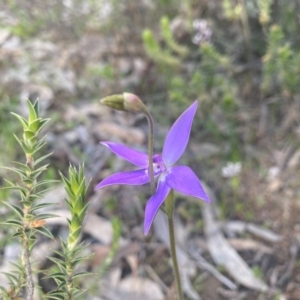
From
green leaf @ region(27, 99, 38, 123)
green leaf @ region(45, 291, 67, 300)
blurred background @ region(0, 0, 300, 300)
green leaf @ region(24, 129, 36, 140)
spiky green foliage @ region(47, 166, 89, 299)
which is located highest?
green leaf @ region(27, 99, 38, 123)

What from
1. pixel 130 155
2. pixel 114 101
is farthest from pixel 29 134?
pixel 130 155

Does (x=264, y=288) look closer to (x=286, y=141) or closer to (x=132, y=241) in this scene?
(x=132, y=241)

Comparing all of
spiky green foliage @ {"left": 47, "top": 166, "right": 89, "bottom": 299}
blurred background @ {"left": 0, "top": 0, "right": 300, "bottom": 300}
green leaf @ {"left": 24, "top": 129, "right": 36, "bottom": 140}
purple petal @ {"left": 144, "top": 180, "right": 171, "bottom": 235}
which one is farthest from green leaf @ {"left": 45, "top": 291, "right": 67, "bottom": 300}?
blurred background @ {"left": 0, "top": 0, "right": 300, "bottom": 300}

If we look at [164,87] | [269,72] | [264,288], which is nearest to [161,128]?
[164,87]

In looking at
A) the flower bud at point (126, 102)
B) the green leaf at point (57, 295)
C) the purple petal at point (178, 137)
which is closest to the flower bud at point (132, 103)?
the flower bud at point (126, 102)

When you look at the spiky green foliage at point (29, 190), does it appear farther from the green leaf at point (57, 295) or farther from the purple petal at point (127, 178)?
the purple petal at point (127, 178)

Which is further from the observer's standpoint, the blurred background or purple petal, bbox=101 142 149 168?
the blurred background

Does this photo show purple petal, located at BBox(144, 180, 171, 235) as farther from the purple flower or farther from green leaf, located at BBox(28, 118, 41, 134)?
green leaf, located at BBox(28, 118, 41, 134)
